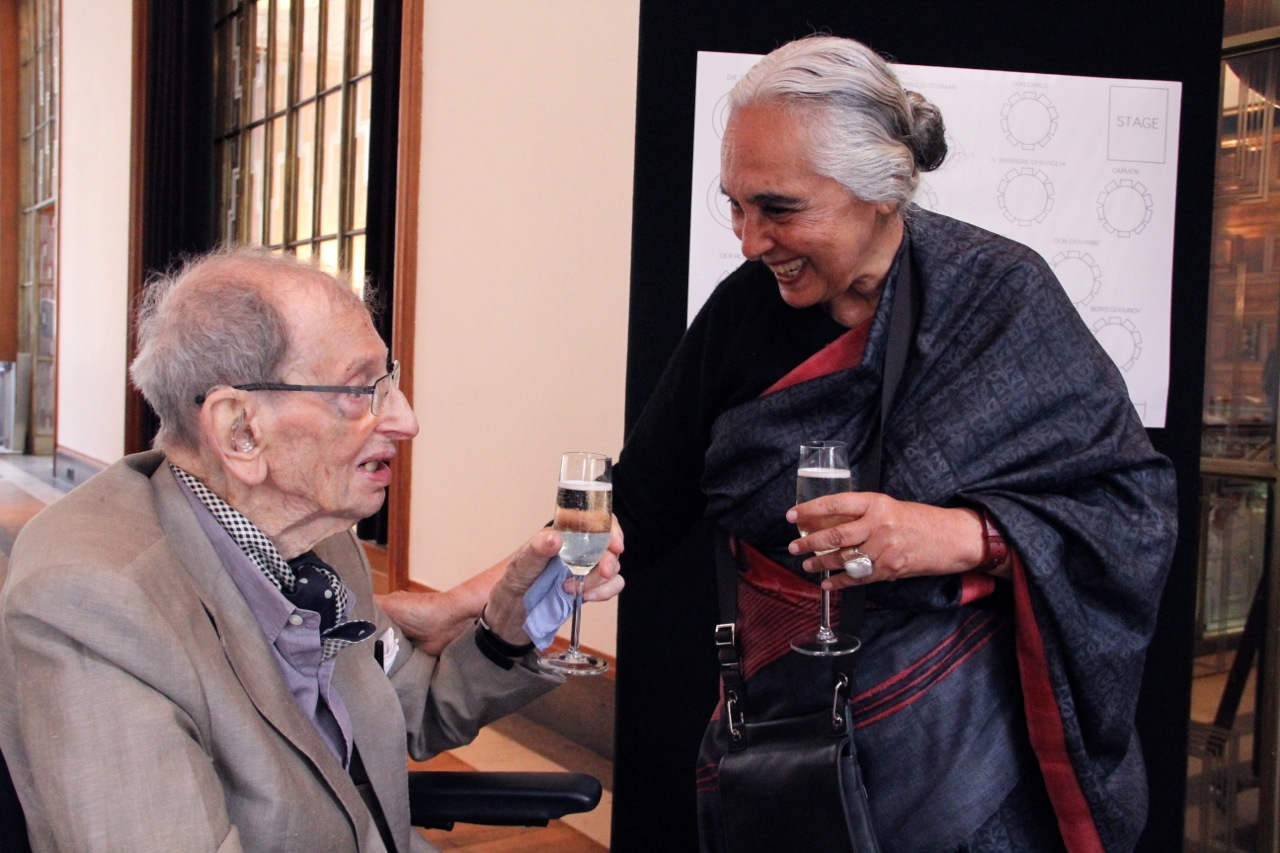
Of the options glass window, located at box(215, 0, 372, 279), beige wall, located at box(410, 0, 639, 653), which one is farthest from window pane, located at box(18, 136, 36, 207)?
beige wall, located at box(410, 0, 639, 653)

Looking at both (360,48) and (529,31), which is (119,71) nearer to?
(360,48)

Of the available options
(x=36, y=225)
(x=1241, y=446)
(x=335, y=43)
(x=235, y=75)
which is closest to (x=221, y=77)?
Result: (x=235, y=75)

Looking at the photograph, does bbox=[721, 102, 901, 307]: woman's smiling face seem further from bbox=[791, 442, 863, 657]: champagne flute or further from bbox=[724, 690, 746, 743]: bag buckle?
bbox=[724, 690, 746, 743]: bag buckle

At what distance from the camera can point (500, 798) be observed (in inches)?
60.8

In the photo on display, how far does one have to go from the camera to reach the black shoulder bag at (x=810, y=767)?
1385mm

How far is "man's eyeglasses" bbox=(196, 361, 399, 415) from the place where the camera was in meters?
1.41

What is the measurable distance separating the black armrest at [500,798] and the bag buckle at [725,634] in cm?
24

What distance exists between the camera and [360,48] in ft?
18.4

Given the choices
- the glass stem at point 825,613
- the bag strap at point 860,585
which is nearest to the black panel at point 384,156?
the bag strap at point 860,585

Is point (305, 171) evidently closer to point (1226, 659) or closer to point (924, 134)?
point (1226, 659)

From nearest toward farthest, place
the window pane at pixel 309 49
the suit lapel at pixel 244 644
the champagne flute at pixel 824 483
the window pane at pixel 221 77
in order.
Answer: the suit lapel at pixel 244 644 < the champagne flute at pixel 824 483 < the window pane at pixel 309 49 < the window pane at pixel 221 77

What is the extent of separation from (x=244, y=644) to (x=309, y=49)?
572cm

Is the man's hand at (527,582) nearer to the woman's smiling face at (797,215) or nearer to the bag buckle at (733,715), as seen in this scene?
the bag buckle at (733,715)

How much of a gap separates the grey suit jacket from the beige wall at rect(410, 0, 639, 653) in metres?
2.15
